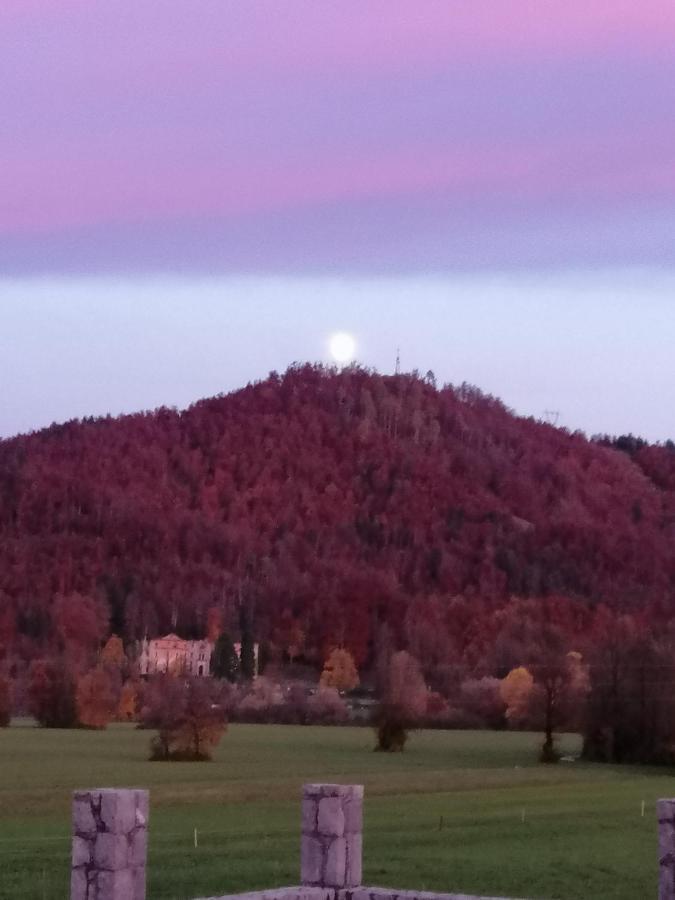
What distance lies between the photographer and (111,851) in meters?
Result: 12.0

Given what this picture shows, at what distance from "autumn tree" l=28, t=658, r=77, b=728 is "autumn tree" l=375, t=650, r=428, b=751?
26716 mm

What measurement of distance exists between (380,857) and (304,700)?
246ft

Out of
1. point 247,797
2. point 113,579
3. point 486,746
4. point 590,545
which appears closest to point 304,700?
point 486,746

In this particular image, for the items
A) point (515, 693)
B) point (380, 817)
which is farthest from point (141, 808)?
point (515, 693)

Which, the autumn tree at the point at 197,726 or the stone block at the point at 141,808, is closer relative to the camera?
the stone block at the point at 141,808

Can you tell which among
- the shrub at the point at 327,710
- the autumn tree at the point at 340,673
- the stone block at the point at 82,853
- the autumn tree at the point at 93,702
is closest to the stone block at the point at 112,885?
the stone block at the point at 82,853

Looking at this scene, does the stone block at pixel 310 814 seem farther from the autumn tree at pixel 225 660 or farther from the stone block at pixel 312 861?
the autumn tree at pixel 225 660

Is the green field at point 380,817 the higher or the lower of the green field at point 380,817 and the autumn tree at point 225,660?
the lower

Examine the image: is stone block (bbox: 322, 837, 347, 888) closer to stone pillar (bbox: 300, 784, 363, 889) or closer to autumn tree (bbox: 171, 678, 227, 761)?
stone pillar (bbox: 300, 784, 363, 889)

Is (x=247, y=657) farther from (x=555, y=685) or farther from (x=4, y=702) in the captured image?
(x=555, y=685)

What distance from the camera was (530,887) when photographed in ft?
78.0

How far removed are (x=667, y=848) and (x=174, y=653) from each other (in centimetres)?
14469

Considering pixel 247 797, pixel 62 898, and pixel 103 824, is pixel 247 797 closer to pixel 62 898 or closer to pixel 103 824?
pixel 62 898

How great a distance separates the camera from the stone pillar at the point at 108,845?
39.4 feet
